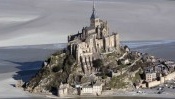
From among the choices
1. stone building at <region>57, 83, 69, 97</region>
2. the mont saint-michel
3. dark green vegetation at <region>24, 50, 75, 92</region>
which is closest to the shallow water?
dark green vegetation at <region>24, 50, 75, 92</region>

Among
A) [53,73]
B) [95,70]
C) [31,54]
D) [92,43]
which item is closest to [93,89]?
[95,70]

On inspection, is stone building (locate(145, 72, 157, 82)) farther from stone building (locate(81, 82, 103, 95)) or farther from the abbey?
stone building (locate(81, 82, 103, 95))

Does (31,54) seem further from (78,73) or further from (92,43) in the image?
(78,73)

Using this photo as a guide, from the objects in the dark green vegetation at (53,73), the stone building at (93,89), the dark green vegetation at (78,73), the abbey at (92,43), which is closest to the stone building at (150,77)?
the dark green vegetation at (78,73)

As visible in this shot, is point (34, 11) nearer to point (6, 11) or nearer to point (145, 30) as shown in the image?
point (6, 11)

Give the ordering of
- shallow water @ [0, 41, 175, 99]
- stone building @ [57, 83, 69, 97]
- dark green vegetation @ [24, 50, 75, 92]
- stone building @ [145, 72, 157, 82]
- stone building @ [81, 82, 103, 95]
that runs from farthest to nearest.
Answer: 1. shallow water @ [0, 41, 175, 99]
2. stone building @ [145, 72, 157, 82]
3. dark green vegetation @ [24, 50, 75, 92]
4. stone building @ [81, 82, 103, 95]
5. stone building @ [57, 83, 69, 97]

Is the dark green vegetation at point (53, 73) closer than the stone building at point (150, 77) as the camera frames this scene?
Yes

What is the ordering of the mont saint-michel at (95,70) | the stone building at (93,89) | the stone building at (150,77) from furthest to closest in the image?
the stone building at (150,77) → the mont saint-michel at (95,70) → the stone building at (93,89)

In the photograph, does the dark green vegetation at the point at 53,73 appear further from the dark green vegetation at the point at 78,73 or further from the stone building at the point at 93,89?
the stone building at the point at 93,89
